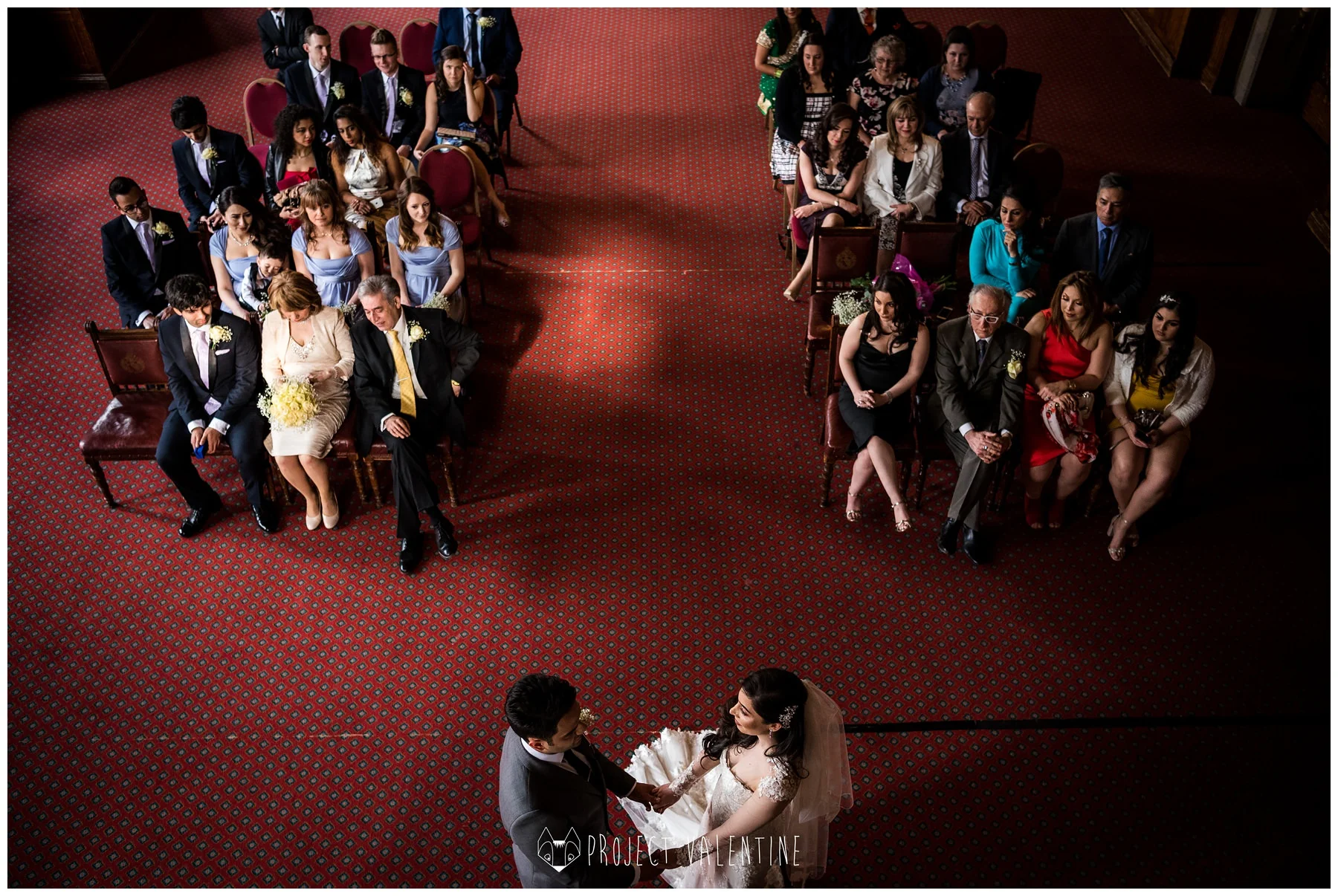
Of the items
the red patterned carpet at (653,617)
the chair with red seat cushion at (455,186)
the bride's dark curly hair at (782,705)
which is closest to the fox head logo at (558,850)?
the bride's dark curly hair at (782,705)

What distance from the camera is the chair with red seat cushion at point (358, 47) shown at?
827cm

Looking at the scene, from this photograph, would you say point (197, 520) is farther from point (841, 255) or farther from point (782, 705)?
point (841, 255)

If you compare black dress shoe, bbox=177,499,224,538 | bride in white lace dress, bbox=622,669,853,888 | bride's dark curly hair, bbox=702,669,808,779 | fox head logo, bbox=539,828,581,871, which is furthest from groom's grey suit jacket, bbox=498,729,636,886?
black dress shoe, bbox=177,499,224,538

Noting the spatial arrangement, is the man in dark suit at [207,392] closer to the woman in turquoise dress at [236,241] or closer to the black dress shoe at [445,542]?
the woman in turquoise dress at [236,241]

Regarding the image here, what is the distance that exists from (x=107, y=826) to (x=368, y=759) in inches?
41.9

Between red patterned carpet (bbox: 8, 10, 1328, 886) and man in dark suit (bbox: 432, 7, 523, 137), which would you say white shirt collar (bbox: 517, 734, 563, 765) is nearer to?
red patterned carpet (bbox: 8, 10, 1328, 886)

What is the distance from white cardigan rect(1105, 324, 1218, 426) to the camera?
512 centimetres

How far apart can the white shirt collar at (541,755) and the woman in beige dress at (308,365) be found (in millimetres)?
2594

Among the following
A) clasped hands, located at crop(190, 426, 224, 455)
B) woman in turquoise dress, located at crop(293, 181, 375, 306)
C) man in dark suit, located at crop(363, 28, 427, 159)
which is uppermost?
man in dark suit, located at crop(363, 28, 427, 159)

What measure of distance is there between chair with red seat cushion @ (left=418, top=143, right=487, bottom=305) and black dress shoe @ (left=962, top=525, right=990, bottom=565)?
3.65 m

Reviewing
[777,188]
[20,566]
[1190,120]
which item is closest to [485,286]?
[777,188]


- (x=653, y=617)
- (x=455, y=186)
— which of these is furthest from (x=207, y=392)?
(x=653, y=617)

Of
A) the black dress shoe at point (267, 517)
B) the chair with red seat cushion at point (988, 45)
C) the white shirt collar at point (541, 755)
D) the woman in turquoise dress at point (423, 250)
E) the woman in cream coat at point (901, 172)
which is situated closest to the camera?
the white shirt collar at point (541, 755)

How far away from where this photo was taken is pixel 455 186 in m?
6.91
